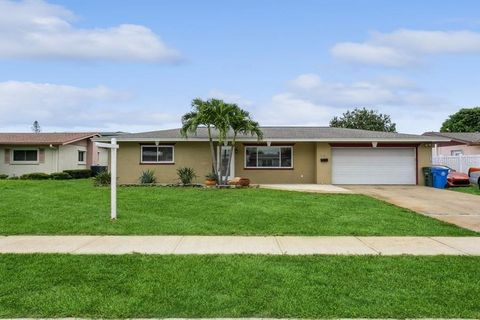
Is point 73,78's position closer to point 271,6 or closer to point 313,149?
point 271,6

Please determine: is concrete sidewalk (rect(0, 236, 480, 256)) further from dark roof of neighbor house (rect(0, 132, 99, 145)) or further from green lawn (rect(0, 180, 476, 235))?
dark roof of neighbor house (rect(0, 132, 99, 145))

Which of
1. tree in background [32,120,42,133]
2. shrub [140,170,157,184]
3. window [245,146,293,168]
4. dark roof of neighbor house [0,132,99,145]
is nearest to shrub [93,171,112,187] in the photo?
shrub [140,170,157,184]

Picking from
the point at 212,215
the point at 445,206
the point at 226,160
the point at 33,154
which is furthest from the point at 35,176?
the point at 445,206

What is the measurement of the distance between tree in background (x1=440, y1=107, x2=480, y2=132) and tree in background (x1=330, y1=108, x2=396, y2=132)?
1113 cm

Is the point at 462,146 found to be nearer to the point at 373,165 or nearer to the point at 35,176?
the point at 373,165

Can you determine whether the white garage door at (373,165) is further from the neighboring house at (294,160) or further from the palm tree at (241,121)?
the palm tree at (241,121)

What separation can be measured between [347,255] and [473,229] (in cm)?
447

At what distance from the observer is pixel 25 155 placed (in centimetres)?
3030

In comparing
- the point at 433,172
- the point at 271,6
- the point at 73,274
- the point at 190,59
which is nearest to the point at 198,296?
the point at 73,274

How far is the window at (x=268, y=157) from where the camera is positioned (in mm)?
23203

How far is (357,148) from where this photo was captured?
75.8ft

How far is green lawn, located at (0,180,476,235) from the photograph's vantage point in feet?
30.2

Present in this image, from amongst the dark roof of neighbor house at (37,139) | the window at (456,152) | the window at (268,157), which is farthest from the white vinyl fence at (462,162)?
the dark roof of neighbor house at (37,139)

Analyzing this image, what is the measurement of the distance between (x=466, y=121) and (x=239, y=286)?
6267 cm
